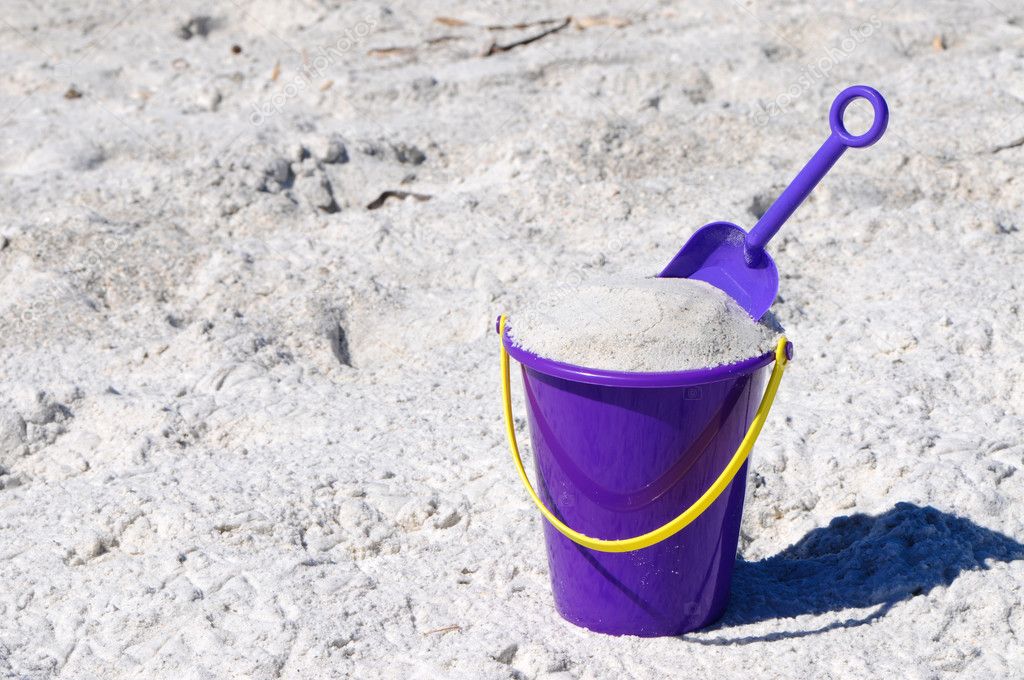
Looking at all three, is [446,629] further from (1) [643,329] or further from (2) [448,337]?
(2) [448,337]

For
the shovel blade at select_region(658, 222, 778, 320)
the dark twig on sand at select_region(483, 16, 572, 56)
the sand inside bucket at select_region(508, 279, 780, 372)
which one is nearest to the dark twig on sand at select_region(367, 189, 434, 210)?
the dark twig on sand at select_region(483, 16, 572, 56)

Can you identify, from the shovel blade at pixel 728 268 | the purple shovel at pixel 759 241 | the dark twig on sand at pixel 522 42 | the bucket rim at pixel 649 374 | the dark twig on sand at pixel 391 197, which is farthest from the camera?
the dark twig on sand at pixel 522 42

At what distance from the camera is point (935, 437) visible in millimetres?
2746

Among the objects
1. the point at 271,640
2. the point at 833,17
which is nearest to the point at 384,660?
the point at 271,640

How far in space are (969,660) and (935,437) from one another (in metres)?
0.80

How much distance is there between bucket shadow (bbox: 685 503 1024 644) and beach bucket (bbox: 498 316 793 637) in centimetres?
13

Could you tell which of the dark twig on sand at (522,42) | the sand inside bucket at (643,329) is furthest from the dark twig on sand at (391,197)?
the sand inside bucket at (643,329)

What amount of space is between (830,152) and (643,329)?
1.63 ft

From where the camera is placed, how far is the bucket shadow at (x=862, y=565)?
88.4 inches

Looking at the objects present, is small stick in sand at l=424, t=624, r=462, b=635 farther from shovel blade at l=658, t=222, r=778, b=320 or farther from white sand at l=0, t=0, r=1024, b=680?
shovel blade at l=658, t=222, r=778, b=320

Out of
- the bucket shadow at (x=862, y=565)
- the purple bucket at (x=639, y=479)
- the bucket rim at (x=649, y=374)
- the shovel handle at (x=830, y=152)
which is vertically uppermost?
the shovel handle at (x=830, y=152)

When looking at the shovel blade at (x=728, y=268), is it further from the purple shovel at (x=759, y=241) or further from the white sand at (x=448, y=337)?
the white sand at (x=448, y=337)

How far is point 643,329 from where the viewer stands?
194 cm

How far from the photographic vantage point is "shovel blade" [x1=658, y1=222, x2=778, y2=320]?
218 centimetres
